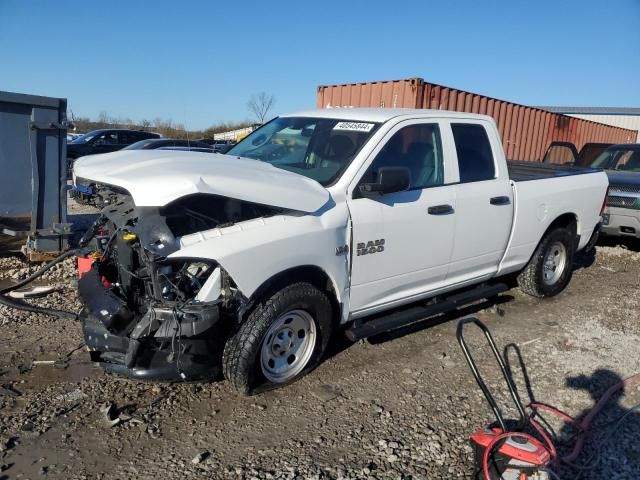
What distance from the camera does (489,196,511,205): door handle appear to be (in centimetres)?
482

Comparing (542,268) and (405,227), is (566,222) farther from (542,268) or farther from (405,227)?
(405,227)

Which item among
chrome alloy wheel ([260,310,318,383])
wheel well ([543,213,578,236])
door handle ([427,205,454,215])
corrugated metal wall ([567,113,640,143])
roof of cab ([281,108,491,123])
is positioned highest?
corrugated metal wall ([567,113,640,143])

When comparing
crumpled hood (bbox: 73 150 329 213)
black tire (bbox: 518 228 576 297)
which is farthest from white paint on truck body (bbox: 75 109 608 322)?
black tire (bbox: 518 228 576 297)

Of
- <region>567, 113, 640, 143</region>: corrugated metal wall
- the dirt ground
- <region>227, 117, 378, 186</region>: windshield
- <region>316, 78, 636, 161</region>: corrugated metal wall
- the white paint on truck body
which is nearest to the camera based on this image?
the dirt ground

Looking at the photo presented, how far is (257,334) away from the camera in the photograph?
11.1 feet

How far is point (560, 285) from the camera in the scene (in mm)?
6340

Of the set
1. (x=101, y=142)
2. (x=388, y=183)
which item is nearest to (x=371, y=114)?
(x=388, y=183)

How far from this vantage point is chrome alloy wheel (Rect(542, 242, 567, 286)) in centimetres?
605

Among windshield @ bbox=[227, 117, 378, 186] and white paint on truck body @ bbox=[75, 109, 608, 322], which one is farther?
windshield @ bbox=[227, 117, 378, 186]

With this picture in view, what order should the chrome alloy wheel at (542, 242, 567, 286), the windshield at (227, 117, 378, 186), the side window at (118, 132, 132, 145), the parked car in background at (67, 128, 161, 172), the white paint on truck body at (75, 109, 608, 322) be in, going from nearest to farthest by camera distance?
the white paint on truck body at (75, 109, 608, 322), the windshield at (227, 117, 378, 186), the chrome alloy wheel at (542, 242, 567, 286), the parked car in background at (67, 128, 161, 172), the side window at (118, 132, 132, 145)

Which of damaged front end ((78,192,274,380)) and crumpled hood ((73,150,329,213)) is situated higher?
crumpled hood ((73,150,329,213))

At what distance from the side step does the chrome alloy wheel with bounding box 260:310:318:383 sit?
0.31m

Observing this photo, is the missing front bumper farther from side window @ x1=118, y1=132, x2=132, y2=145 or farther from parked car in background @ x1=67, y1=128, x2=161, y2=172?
side window @ x1=118, y1=132, x2=132, y2=145

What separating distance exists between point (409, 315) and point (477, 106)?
32.5 ft
